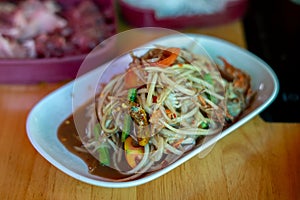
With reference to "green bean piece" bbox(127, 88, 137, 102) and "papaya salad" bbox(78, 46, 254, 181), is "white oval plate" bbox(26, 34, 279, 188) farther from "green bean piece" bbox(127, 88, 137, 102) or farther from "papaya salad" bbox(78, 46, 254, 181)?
"green bean piece" bbox(127, 88, 137, 102)

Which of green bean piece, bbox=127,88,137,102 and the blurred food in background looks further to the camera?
the blurred food in background

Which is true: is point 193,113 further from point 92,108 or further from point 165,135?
point 92,108

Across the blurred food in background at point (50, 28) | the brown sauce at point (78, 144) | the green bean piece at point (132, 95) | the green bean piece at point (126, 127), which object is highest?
the green bean piece at point (132, 95)

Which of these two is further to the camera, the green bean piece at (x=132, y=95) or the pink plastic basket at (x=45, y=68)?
the pink plastic basket at (x=45, y=68)

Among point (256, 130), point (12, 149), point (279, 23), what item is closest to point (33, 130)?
point (12, 149)

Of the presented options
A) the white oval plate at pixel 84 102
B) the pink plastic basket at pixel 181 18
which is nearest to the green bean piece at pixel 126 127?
the white oval plate at pixel 84 102

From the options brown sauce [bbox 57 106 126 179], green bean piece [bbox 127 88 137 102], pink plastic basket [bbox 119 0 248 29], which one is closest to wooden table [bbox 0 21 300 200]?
brown sauce [bbox 57 106 126 179]

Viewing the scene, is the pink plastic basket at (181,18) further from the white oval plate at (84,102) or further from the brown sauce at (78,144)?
the brown sauce at (78,144)
